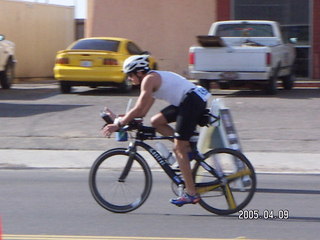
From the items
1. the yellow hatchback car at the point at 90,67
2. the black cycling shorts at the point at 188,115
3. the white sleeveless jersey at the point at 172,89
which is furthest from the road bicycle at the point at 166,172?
the yellow hatchback car at the point at 90,67

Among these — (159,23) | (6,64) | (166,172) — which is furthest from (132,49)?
(166,172)

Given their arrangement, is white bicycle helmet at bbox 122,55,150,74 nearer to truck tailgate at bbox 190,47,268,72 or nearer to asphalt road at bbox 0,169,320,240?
asphalt road at bbox 0,169,320,240

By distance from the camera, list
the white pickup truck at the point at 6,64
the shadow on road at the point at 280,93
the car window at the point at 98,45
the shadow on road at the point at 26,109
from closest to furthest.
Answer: the shadow on road at the point at 26,109 → the shadow on road at the point at 280,93 → the car window at the point at 98,45 → the white pickup truck at the point at 6,64

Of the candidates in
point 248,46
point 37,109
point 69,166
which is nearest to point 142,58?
point 69,166

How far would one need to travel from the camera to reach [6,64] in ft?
70.2

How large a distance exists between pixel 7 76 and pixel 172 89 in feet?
47.5

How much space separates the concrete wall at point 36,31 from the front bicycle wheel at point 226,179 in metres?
20.6

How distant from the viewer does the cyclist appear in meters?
7.73

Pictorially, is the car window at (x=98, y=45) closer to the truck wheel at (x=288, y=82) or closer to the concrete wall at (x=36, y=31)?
the truck wheel at (x=288, y=82)

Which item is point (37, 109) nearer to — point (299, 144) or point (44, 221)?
point (299, 144)
